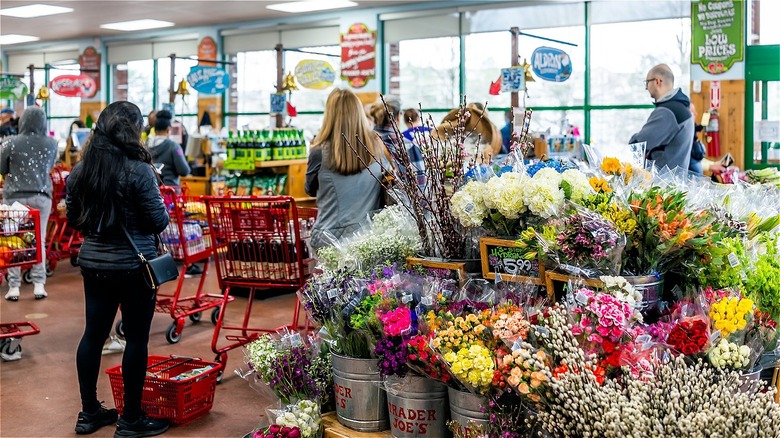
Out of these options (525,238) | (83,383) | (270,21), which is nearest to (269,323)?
(83,383)

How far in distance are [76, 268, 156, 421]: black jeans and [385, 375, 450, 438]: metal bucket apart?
1.58 metres

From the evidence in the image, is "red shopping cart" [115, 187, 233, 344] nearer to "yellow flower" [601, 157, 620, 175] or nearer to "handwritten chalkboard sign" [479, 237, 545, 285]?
"handwritten chalkboard sign" [479, 237, 545, 285]

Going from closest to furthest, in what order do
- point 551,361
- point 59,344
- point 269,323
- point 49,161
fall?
1. point 551,361
2. point 59,344
3. point 269,323
4. point 49,161

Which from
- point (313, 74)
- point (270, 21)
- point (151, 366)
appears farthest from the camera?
point (270, 21)

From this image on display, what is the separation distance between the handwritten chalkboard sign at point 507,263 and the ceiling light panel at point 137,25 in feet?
41.5

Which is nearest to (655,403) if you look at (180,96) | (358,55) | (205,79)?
(205,79)

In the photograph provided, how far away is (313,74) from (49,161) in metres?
5.41

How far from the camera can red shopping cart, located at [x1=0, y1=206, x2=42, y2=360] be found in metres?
5.22

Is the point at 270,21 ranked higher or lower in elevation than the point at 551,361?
higher

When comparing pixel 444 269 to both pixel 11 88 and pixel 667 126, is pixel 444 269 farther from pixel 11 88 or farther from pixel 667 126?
pixel 11 88

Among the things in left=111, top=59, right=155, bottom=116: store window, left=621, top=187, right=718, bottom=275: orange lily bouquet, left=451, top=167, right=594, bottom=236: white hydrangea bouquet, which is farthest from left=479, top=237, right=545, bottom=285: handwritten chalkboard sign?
left=111, top=59, right=155, bottom=116: store window

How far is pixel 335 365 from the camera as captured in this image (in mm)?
2809

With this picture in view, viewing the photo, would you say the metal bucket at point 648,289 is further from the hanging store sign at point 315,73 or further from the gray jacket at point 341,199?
the hanging store sign at point 315,73

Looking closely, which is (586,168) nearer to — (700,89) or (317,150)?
(317,150)
